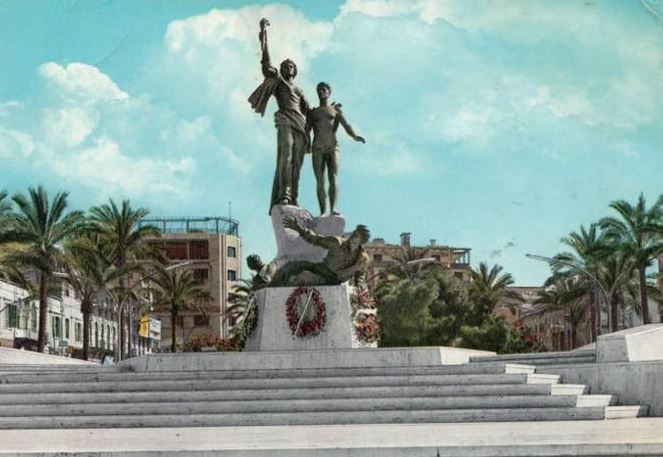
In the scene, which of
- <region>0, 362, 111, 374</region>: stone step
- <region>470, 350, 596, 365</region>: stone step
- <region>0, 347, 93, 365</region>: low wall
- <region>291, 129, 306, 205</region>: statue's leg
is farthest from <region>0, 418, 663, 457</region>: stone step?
<region>0, 347, 93, 365</region>: low wall

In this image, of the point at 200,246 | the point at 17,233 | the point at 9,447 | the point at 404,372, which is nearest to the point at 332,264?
the point at 404,372

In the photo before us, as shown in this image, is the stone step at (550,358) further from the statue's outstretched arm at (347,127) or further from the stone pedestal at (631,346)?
the statue's outstretched arm at (347,127)

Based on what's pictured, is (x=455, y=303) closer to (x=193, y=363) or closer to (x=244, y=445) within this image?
(x=193, y=363)

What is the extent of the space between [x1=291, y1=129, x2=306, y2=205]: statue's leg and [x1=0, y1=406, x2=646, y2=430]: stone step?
9804mm

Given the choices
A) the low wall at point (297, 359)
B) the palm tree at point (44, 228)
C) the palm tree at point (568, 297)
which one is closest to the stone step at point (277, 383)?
the low wall at point (297, 359)

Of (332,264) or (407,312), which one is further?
(407,312)

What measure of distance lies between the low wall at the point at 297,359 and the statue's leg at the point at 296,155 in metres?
5.24

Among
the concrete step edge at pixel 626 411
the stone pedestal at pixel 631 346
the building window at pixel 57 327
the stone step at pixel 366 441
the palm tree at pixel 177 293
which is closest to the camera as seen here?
the stone step at pixel 366 441

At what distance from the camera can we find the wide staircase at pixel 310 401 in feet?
53.0

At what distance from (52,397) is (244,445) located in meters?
7.45

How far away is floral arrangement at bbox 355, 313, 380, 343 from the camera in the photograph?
2441 centimetres

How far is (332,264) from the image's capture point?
24625mm

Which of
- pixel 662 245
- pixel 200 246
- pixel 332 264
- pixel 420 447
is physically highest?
pixel 200 246

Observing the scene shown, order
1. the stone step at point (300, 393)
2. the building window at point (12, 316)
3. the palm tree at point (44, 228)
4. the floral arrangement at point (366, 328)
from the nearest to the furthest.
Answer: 1. the stone step at point (300, 393)
2. the floral arrangement at point (366, 328)
3. the palm tree at point (44, 228)
4. the building window at point (12, 316)
